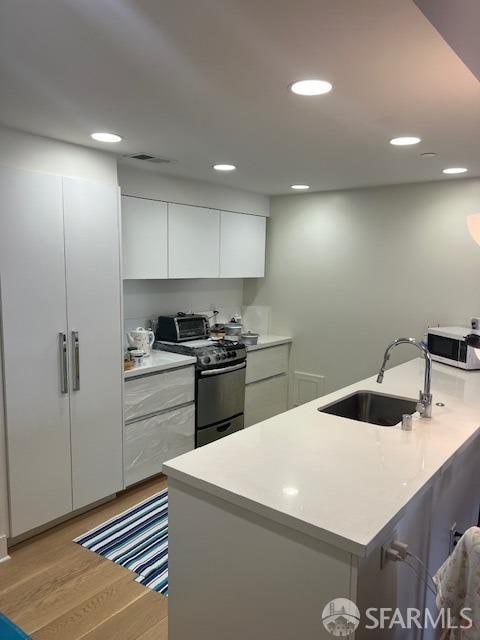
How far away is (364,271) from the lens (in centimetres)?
410

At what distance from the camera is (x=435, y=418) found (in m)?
2.16

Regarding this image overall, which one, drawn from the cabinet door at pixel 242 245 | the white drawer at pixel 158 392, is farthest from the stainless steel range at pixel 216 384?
the cabinet door at pixel 242 245

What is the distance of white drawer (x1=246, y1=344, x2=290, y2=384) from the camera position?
165 inches

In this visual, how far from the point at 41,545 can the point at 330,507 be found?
2.07m

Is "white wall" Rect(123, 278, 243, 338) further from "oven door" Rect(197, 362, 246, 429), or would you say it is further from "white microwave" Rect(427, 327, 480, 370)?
"white microwave" Rect(427, 327, 480, 370)

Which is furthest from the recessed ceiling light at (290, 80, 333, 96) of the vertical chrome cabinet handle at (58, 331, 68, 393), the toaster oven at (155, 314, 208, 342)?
the toaster oven at (155, 314, 208, 342)

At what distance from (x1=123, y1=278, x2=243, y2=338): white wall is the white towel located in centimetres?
301

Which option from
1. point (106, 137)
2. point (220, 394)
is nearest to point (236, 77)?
point (106, 137)

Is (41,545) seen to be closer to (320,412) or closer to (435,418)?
(320,412)

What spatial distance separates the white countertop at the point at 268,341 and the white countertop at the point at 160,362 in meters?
0.75

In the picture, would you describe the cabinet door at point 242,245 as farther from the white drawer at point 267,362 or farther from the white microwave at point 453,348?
the white microwave at point 453,348

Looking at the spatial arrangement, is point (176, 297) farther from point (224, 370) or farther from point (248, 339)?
point (224, 370)

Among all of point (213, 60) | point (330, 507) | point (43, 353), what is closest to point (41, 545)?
point (43, 353)

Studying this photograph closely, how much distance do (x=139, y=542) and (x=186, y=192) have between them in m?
2.55
